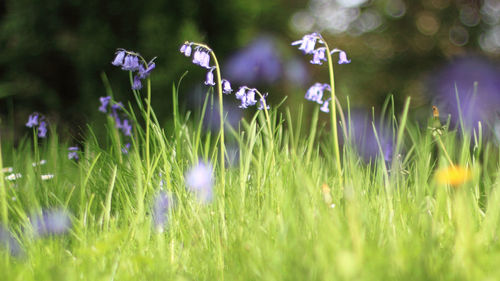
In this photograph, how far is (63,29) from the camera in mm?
5262

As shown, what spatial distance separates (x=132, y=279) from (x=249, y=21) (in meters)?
3.83

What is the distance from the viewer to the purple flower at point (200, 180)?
7.04 ft

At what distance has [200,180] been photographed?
2.18 m

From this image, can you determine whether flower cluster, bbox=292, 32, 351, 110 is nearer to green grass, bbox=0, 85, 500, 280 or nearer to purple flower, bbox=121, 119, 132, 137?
green grass, bbox=0, 85, 500, 280

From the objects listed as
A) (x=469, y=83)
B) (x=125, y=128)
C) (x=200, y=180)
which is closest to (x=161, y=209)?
(x=200, y=180)

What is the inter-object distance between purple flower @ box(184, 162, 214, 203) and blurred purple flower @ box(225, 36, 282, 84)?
2.40 m

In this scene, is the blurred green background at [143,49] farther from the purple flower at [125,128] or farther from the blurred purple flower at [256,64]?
the purple flower at [125,128]

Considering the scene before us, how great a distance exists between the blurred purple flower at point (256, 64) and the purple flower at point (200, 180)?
2401 millimetres

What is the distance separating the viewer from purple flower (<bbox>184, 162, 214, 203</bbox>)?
2145mm

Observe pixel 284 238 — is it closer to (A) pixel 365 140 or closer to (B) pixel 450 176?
(B) pixel 450 176

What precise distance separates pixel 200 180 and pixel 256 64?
2712 mm

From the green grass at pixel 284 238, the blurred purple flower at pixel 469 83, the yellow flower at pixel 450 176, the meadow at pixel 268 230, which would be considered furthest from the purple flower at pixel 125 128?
the blurred purple flower at pixel 469 83

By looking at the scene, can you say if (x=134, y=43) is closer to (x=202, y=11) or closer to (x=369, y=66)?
(x=202, y=11)

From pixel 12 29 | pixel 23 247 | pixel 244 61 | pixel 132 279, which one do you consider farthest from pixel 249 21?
pixel 132 279
